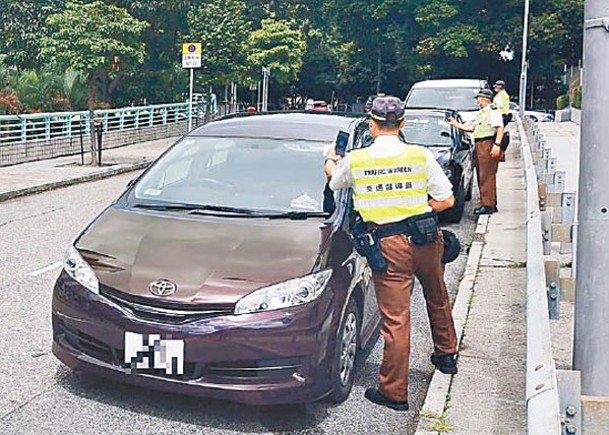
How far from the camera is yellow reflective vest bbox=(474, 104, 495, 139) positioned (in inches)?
409

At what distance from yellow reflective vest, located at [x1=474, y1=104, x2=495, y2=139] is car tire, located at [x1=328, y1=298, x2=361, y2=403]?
19.4 feet

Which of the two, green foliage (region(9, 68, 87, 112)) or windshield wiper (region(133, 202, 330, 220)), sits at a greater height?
green foliage (region(9, 68, 87, 112))

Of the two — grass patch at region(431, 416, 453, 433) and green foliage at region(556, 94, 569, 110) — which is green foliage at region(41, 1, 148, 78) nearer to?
grass patch at region(431, 416, 453, 433)

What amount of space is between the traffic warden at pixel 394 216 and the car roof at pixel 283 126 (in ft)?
4.80

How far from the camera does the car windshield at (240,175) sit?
5.53 meters

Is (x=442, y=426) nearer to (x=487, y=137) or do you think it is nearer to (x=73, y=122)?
(x=487, y=137)

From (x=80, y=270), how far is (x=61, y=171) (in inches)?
492

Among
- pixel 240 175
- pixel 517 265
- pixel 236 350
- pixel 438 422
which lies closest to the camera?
pixel 236 350

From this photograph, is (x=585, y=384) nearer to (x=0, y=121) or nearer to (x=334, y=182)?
(x=334, y=182)

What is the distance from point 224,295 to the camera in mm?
4336

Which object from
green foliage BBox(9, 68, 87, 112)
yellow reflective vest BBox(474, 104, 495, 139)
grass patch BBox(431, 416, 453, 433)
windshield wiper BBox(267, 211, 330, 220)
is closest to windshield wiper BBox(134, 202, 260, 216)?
windshield wiper BBox(267, 211, 330, 220)

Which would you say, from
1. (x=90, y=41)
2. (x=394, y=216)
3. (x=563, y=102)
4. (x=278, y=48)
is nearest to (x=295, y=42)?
(x=278, y=48)

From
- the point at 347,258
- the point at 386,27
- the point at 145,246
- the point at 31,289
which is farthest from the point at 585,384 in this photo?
the point at 386,27

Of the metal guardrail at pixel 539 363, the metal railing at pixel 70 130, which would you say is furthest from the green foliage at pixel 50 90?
the metal guardrail at pixel 539 363
